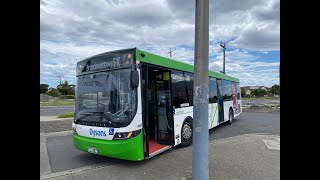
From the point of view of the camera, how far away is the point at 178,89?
7.38 m

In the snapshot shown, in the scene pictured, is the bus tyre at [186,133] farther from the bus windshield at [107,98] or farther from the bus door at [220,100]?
the bus door at [220,100]

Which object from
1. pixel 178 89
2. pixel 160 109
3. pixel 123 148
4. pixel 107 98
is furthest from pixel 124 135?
pixel 178 89

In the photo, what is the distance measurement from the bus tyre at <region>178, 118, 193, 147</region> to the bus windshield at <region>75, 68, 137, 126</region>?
2.71 metres

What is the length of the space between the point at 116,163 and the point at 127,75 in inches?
94.9

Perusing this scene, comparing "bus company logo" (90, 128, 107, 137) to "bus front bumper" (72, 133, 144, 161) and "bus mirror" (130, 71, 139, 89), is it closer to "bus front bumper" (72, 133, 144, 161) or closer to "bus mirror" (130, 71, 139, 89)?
"bus front bumper" (72, 133, 144, 161)

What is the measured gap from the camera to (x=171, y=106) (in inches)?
270

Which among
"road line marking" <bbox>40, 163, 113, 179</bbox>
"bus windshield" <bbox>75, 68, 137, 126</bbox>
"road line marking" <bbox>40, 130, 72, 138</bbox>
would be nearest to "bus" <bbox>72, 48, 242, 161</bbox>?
"bus windshield" <bbox>75, 68, 137, 126</bbox>

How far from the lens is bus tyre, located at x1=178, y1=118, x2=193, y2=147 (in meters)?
7.53

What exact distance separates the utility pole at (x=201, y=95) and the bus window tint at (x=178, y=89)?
8.66ft

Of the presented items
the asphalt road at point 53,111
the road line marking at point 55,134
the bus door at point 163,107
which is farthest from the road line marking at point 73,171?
the asphalt road at point 53,111

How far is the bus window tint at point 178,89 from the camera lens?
7.09 m
